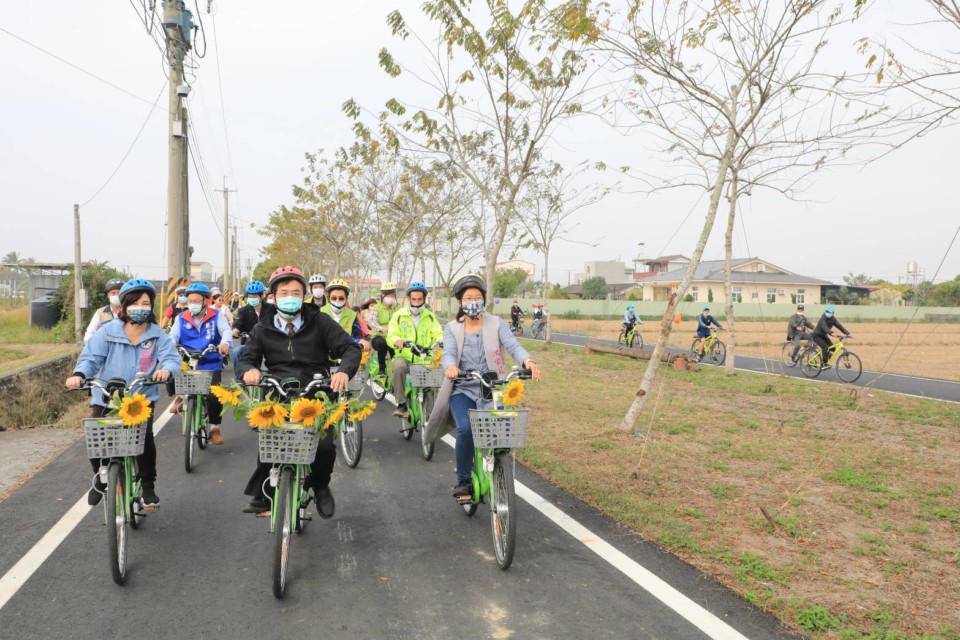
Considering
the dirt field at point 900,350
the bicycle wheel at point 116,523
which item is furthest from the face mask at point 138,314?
the dirt field at point 900,350

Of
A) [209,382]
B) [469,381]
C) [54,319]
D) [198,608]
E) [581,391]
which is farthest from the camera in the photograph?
[54,319]

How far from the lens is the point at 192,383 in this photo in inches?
283

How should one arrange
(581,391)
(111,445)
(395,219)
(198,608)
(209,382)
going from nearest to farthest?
(198,608) < (111,445) < (209,382) < (581,391) < (395,219)

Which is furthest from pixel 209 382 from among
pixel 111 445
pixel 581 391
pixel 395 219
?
pixel 395 219

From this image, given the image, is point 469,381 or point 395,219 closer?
point 469,381

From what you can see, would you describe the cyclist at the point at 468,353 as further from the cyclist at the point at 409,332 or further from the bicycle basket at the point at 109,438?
the cyclist at the point at 409,332

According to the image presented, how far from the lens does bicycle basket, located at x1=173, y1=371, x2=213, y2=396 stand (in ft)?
23.3

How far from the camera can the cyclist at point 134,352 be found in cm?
499

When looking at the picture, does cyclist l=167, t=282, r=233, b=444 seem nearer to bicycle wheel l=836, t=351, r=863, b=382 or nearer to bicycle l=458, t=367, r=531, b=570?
bicycle l=458, t=367, r=531, b=570

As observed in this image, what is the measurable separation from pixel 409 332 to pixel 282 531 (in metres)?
4.68

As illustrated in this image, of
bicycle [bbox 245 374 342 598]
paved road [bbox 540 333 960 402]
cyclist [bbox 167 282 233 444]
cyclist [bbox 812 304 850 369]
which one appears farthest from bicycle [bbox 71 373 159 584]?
cyclist [bbox 812 304 850 369]

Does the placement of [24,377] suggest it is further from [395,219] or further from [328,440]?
[395,219]

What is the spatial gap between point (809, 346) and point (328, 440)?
1724cm

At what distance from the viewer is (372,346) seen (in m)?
9.66
